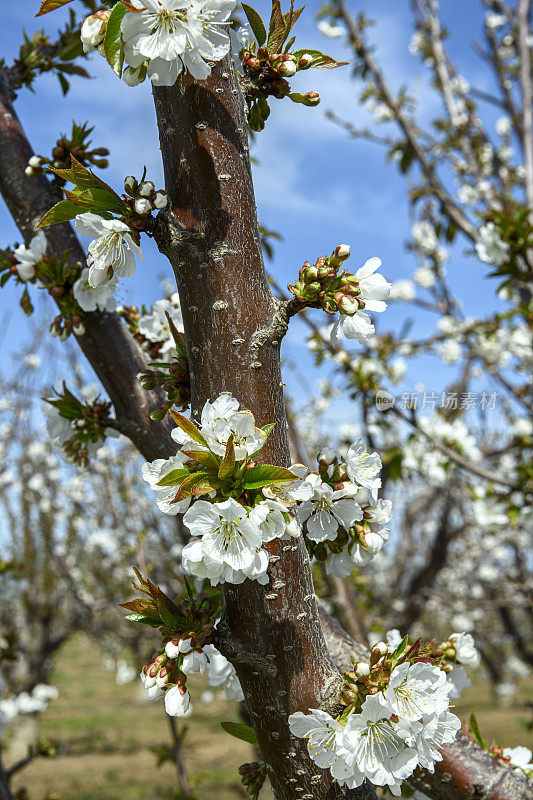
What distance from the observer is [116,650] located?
13.5 meters

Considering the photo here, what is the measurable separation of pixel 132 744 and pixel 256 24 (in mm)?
11742

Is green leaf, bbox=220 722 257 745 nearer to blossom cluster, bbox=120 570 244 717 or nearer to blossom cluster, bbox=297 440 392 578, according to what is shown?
blossom cluster, bbox=120 570 244 717

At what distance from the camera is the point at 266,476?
906 millimetres

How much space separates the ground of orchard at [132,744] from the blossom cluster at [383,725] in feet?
8.88

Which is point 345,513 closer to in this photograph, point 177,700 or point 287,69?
point 177,700

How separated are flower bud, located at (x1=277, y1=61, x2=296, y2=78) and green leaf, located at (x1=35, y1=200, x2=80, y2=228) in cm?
47

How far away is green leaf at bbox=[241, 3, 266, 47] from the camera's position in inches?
43.9

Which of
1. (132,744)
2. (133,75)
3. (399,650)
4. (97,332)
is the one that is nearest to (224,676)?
(399,650)

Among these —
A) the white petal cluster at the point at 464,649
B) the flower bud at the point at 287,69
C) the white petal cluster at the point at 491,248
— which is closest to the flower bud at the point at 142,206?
the flower bud at the point at 287,69

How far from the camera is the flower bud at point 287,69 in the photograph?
112 centimetres

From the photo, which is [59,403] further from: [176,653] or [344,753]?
[344,753]

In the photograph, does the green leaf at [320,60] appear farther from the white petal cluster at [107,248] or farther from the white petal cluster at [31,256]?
the white petal cluster at [31,256]

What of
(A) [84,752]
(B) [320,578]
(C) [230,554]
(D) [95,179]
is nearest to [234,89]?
(D) [95,179]

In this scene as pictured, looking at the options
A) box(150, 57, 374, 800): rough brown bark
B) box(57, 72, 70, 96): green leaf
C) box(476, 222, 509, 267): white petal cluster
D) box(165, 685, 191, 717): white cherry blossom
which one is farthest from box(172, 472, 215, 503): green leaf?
box(476, 222, 509, 267): white petal cluster
